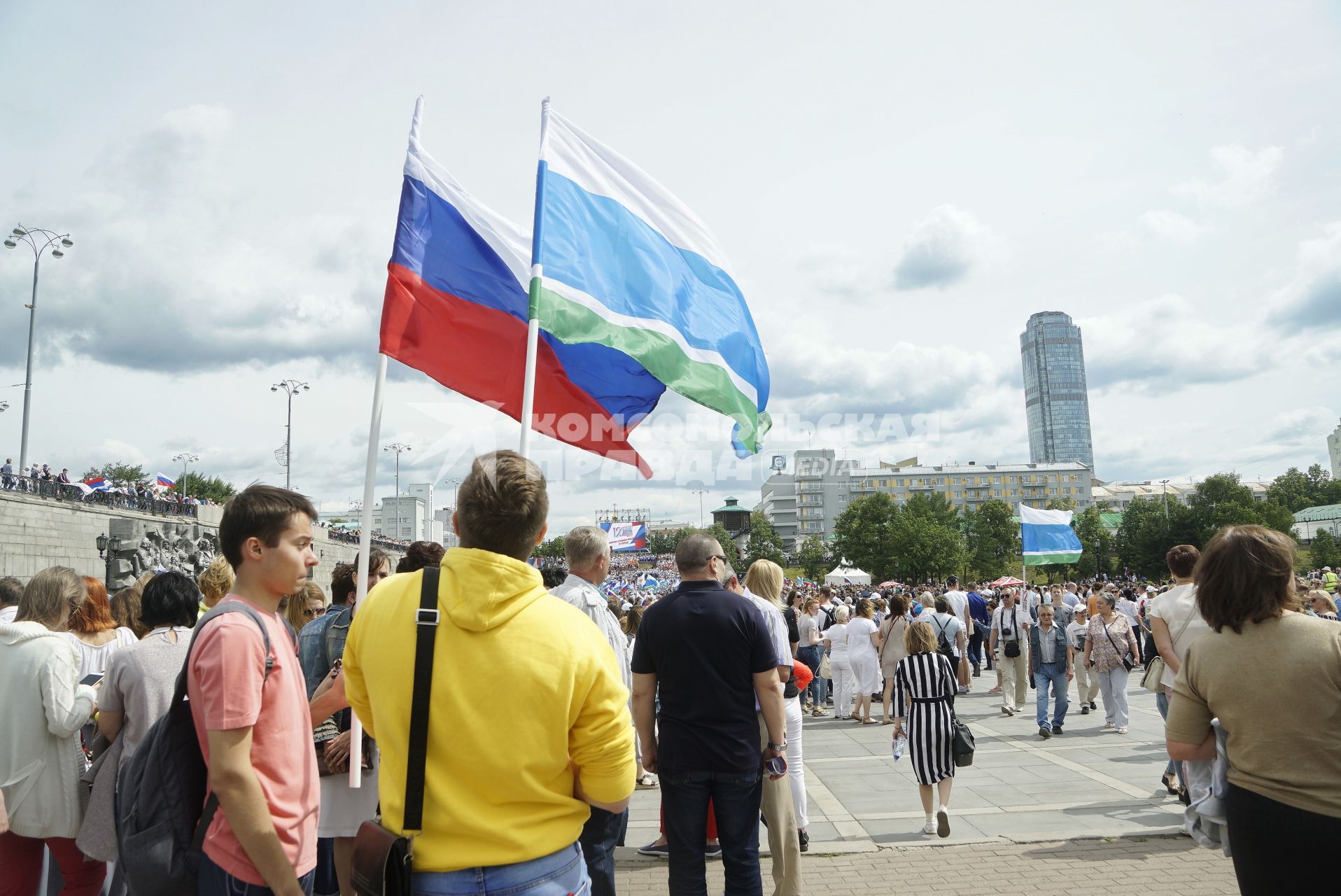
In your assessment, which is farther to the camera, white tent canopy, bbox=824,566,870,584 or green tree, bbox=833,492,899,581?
green tree, bbox=833,492,899,581

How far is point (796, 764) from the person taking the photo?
605 cm

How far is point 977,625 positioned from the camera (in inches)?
689

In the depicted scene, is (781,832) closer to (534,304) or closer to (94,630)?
(534,304)

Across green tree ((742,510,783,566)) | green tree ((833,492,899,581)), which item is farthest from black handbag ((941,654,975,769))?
green tree ((742,510,783,566))

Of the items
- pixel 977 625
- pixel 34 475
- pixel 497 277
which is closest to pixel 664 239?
pixel 497 277

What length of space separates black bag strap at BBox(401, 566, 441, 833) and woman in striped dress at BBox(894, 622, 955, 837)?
5.28 metres

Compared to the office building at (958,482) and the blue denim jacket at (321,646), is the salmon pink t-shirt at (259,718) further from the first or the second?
the office building at (958,482)

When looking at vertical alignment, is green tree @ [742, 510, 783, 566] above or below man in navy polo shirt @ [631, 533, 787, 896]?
above

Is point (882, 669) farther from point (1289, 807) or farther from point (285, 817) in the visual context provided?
point (285, 817)

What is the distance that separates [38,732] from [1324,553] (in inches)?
3332

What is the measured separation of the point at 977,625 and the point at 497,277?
14.5 meters

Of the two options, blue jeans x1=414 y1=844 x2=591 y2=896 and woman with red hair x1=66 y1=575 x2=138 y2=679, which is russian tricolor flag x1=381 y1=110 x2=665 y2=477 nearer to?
woman with red hair x1=66 y1=575 x2=138 y2=679

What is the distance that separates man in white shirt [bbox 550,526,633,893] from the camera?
4.05 meters

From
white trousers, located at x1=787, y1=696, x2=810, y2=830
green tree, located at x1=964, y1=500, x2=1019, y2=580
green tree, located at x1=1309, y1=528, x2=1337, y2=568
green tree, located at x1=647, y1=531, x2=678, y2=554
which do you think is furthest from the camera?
green tree, located at x1=647, y1=531, x2=678, y2=554
